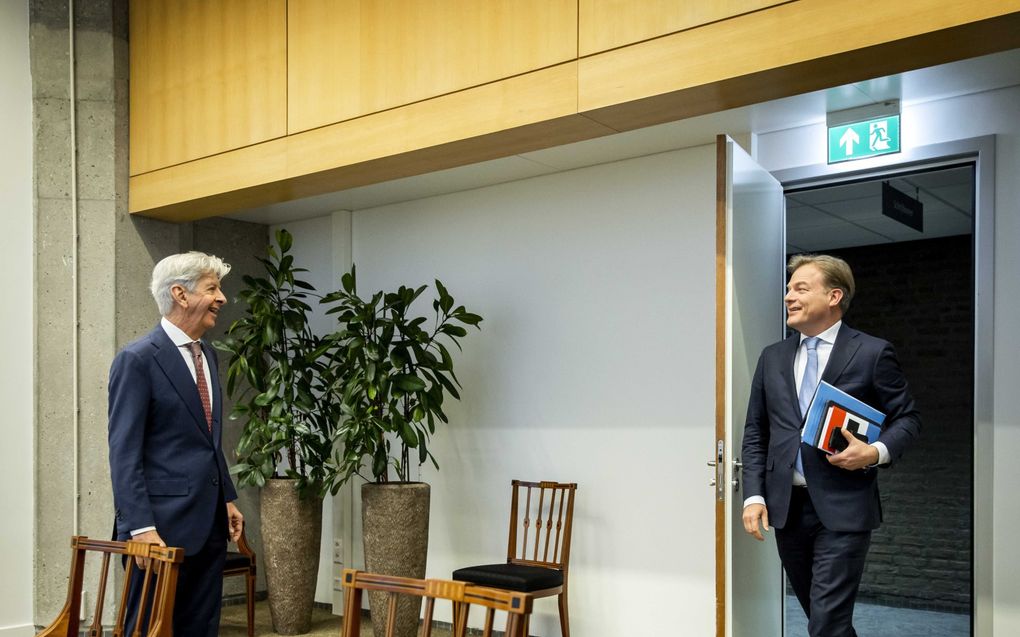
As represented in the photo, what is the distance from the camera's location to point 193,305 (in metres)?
3.44

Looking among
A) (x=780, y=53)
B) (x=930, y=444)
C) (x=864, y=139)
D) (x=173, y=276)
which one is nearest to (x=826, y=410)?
(x=780, y=53)

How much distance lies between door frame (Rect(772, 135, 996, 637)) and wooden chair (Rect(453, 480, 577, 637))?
70.0 inches

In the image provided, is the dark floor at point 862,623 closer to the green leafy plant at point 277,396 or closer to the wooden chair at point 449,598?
the green leafy plant at point 277,396

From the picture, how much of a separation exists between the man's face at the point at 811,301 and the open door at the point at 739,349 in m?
0.27

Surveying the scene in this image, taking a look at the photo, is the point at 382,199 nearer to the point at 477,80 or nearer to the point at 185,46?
the point at 185,46

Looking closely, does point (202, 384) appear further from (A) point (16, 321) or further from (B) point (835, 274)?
(A) point (16, 321)

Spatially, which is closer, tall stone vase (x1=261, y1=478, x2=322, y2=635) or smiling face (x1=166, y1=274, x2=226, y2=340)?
smiling face (x1=166, y1=274, x2=226, y2=340)

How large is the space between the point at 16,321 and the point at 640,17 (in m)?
3.68

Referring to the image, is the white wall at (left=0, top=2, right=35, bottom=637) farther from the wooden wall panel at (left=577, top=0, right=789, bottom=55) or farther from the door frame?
the door frame

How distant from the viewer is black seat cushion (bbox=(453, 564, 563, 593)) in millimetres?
4445

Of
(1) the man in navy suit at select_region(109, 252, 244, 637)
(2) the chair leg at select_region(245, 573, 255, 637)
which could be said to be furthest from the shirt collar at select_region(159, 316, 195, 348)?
(2) the chair leg at select_region(245, 573, 255, 637)

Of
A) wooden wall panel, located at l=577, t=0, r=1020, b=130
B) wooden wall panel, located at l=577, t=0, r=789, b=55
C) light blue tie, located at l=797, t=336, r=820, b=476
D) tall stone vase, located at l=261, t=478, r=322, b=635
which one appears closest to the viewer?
wooden wall panel, located at l=577, t=0, r=1020, b=130

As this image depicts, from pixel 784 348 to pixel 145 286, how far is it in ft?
12.1

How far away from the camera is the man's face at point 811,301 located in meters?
3.39
